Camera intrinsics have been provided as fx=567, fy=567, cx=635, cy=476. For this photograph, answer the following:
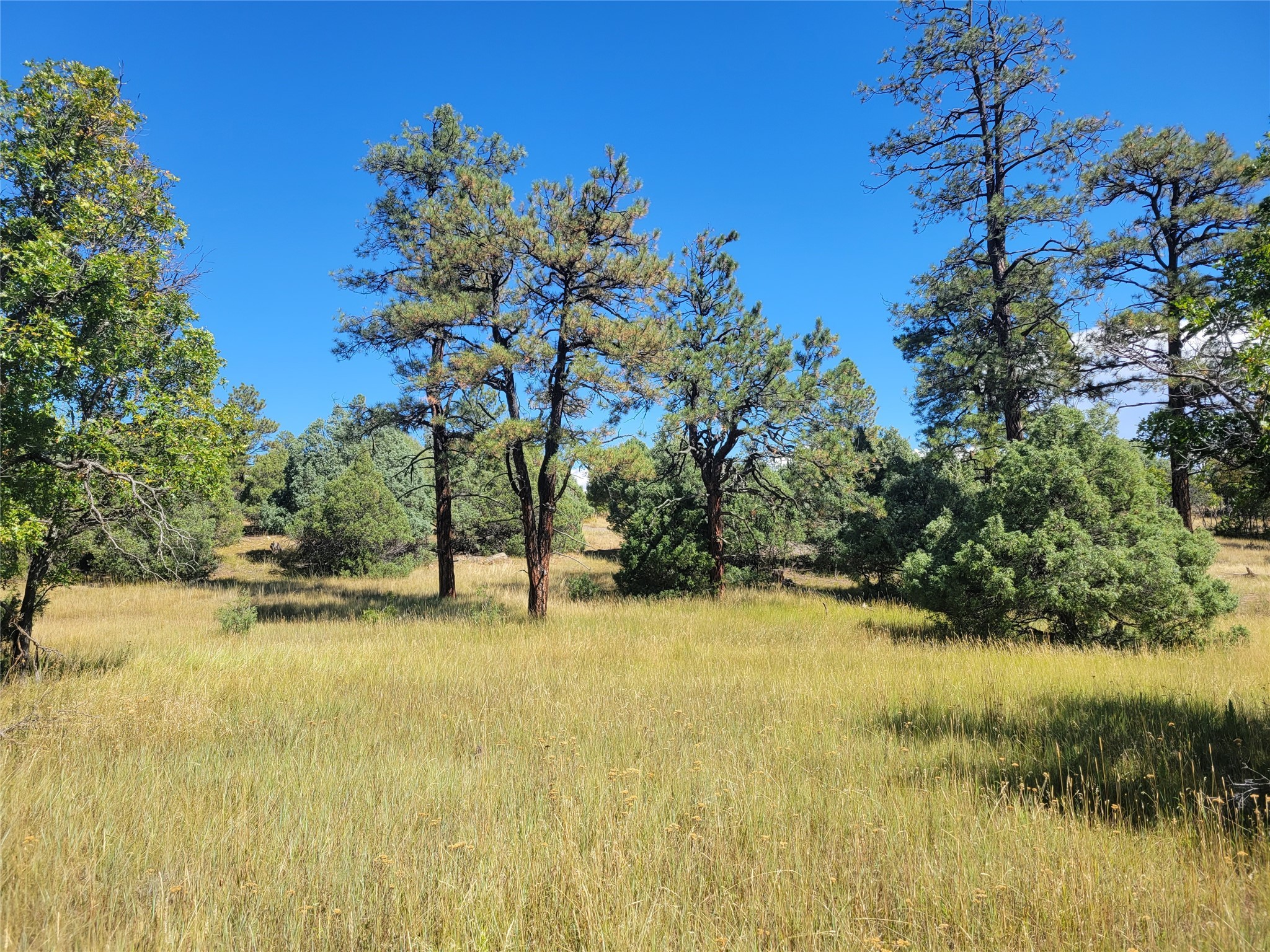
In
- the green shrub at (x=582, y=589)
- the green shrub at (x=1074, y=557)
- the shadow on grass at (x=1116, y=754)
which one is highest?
the green shrub at (x=1074, y=557)

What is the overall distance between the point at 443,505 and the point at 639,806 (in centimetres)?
1365

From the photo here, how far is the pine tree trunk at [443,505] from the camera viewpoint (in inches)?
592

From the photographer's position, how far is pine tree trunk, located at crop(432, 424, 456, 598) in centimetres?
1503

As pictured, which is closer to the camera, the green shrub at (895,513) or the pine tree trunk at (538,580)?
the pine tree trunk at (538,580)

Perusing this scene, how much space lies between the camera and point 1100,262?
13.9 meters

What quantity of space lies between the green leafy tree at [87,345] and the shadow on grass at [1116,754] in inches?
338

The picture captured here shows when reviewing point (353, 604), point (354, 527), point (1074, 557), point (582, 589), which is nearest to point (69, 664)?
point (353, 604)

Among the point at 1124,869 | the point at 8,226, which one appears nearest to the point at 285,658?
the point at 8,226

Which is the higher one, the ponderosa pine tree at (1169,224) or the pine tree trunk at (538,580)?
the ponderosa pine tree at (1169,224)

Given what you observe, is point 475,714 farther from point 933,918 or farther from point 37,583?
point 37,583

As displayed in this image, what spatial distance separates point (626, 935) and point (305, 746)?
3737mm

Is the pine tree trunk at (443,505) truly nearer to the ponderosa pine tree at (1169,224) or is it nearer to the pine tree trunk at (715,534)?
the pine tree trunk at (715,534)

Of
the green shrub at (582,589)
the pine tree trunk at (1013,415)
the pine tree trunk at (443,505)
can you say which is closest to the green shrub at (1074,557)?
the pine tree trunk at (1013,415)

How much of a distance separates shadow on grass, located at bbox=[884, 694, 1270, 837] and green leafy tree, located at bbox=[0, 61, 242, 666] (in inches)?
338
